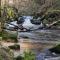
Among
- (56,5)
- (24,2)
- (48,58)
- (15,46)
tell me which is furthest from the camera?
(24,2)

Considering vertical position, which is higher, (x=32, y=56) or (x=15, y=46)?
(x=32, y=56)

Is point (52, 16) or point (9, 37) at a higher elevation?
point (9, 37)

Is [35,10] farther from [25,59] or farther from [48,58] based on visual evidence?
[25,59]

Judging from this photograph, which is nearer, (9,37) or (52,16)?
(9,37)

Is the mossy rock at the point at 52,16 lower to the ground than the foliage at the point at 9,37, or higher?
lower

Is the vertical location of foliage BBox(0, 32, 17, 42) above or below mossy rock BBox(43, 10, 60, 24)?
above

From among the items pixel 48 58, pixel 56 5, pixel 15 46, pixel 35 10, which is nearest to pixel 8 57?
pixel 48 58

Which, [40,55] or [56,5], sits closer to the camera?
[40,55]

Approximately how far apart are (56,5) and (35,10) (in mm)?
5460

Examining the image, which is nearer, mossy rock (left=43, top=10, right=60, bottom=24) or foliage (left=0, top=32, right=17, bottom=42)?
foliage (left=0, top=32, right=17, bottom=42)

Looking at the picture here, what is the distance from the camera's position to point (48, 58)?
12109 mm

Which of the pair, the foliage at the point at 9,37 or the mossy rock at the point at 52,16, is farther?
the mossy rock at the point at 52,16

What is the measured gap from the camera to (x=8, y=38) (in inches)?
640

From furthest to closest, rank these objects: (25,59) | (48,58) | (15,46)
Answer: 1. (15,46)
2. (48,58)
3. (25,59)
